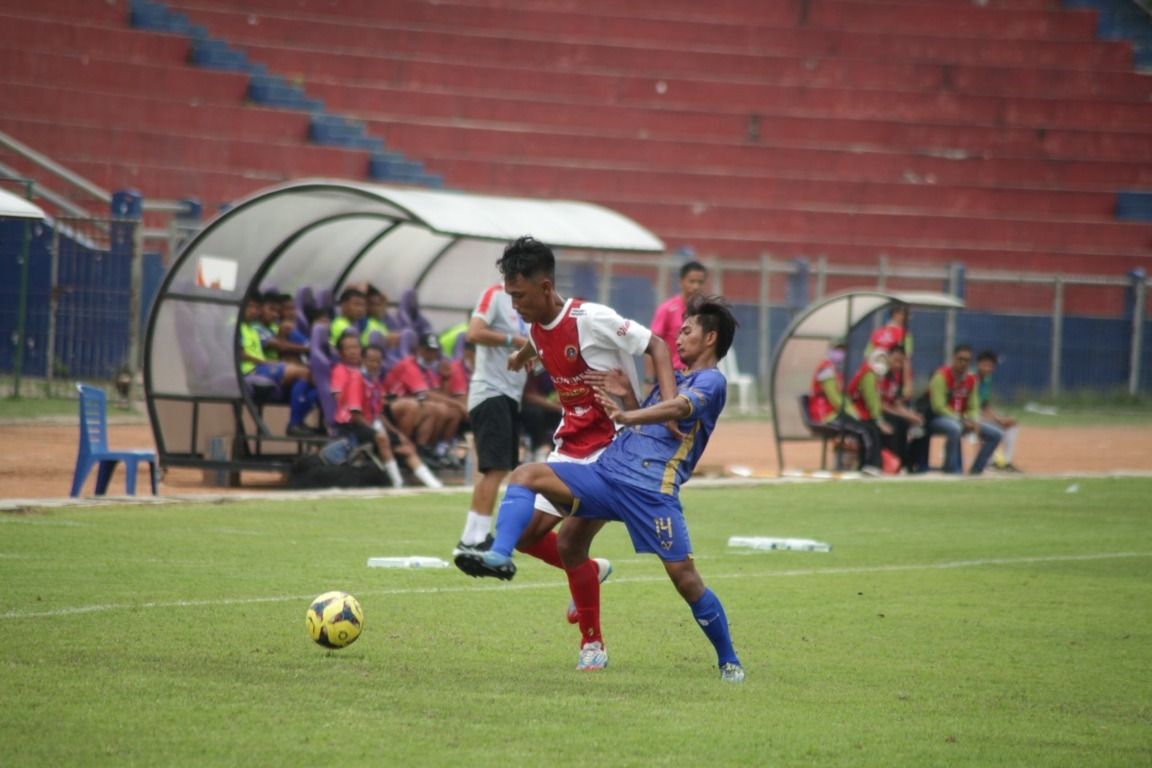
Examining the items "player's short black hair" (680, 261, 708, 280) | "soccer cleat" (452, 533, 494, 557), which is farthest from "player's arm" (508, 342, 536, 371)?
"player's short black hair" (680, 261, 708, 280)

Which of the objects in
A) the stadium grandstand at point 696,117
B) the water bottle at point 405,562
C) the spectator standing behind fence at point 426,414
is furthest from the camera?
the stadium grandstand at point 696,117

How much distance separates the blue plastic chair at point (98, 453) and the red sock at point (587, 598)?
7594 millimetres

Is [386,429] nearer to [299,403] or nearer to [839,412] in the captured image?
[299,403]

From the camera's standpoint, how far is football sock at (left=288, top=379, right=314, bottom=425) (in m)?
17.1

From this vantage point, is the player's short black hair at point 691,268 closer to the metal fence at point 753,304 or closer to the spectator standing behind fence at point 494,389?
the spectator standing behind fence at point 494,389

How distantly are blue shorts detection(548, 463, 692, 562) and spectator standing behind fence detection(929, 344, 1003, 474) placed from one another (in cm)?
1324

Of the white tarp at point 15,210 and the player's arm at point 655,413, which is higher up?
the white tarp at point 15,210

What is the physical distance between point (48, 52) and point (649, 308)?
12.9 metres

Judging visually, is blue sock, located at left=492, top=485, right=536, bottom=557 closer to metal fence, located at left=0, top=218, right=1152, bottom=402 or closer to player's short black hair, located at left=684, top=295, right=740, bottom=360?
player's short black hair, located at left=684, top=295, right=740, bottom=360

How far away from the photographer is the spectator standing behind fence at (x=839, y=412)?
Result: 20016 millimetres

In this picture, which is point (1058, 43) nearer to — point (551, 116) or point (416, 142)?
point (551, 116)

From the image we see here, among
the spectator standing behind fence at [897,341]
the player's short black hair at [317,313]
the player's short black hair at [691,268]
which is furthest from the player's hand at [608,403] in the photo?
the spectator standing behind fence at [897,341]

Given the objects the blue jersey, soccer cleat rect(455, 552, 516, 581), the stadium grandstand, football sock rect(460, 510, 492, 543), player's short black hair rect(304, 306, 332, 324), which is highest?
the stadium grandstand

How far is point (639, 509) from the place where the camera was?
303 inches
